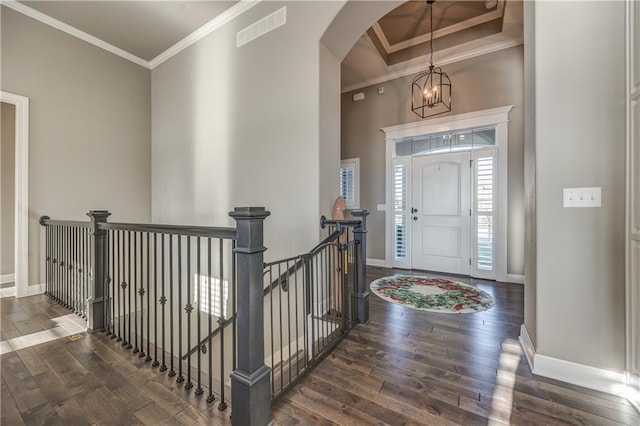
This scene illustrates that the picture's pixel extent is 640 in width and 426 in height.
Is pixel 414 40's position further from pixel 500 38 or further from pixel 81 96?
pixel 81 96

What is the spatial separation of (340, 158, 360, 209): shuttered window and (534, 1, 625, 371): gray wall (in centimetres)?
376

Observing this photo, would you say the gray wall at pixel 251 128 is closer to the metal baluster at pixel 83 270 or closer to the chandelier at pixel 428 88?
the metal baluster at pixel 83 270

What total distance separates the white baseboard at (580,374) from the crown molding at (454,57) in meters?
4.34

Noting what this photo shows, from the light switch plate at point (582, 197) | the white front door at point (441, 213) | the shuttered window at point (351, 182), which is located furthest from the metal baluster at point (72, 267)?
the white front door at point (441, 213)

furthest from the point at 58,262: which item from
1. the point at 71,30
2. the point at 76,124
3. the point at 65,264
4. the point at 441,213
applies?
the point at 441,213

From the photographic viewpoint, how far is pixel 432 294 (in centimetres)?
346

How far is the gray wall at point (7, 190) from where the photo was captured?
13.7ft

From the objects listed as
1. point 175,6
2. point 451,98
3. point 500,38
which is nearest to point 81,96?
point 175,6

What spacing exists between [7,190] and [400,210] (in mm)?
6522

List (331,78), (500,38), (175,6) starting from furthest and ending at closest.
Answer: (500,38)
(175,6)
(331,78)

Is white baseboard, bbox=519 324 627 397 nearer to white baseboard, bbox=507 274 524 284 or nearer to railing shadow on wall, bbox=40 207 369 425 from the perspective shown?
railing shadow on wall, bbox=40 207 369 425

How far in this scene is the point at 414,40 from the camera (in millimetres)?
4430

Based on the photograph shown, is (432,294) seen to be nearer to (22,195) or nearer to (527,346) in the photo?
(527,346)

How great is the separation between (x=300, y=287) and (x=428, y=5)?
4105mm
